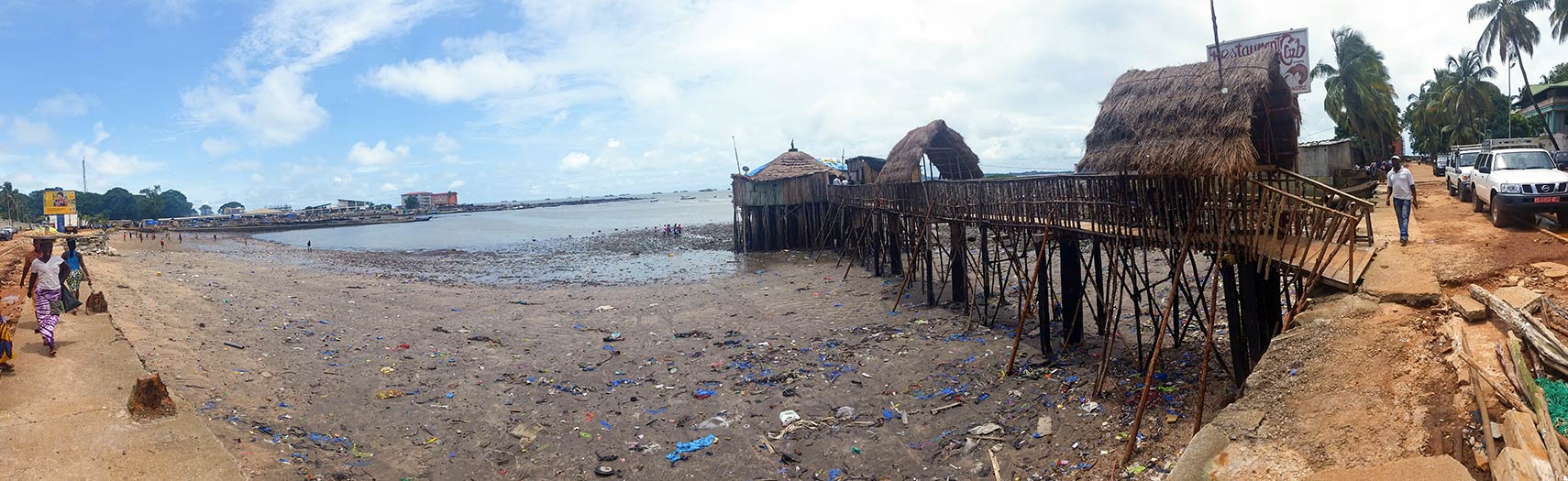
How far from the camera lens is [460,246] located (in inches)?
1672

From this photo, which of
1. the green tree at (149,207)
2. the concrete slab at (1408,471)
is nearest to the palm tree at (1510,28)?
the concrete slab at (1408,471)

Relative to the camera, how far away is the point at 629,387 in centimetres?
1023

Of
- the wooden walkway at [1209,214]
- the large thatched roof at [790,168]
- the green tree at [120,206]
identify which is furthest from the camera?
the green tree at [120,206]

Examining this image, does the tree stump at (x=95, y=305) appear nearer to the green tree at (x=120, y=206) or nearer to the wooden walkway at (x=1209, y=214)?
the wooden walkway at (x=1209, y=214)

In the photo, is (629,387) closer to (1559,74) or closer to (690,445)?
(690,445)

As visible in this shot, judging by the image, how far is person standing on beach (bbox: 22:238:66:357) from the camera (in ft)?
26.6

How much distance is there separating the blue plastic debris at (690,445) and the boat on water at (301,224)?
70.1 meters

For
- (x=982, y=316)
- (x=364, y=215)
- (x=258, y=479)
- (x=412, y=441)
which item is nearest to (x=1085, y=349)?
(x=982, y=316)

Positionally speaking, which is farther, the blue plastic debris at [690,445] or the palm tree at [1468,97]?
the palm tree at [1468,97]

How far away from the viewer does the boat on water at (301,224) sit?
65.8 metres

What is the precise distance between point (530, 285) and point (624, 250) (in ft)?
39.6

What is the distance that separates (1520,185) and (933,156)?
13.4m

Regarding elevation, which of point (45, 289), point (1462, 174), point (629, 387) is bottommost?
point (629, 387)

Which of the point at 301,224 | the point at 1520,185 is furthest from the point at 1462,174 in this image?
the point at 301,224
